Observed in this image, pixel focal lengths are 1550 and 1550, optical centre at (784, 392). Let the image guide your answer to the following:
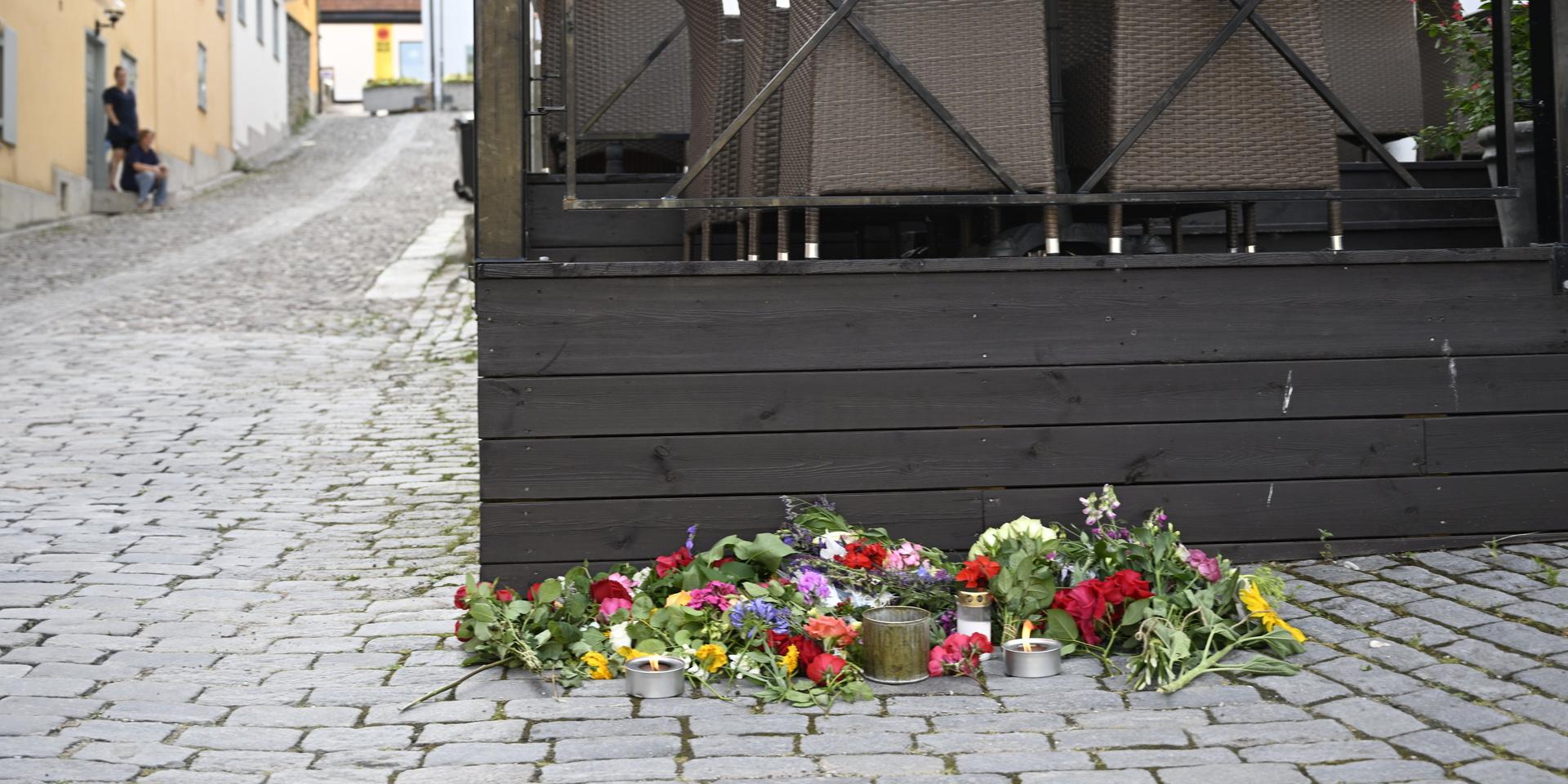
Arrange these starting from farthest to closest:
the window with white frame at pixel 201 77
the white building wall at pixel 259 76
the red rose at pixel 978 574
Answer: the white building wall at pixel 259 76 < the window with white frame at pixel 201 77 < the red rose at pixel 978 574

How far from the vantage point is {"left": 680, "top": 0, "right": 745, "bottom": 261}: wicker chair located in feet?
15.4

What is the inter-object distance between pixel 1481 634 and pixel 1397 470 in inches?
28.8

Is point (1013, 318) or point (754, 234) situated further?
point (754, 234)

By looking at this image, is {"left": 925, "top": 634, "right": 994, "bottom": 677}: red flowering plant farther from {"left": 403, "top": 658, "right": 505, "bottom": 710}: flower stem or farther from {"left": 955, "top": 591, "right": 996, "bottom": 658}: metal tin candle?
{"left": 403, "top": 658, "right": 505, "bottom": 710}: flower stem

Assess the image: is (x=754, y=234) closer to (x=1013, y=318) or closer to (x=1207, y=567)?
(x=1013, y=318)

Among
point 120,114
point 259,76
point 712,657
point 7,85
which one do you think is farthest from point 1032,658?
point 259,76

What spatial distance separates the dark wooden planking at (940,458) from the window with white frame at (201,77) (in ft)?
80.9

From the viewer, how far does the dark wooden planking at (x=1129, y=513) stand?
3.93 meters

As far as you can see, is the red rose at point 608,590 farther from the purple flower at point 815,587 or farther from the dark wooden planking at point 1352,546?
the dark wooden planking at point 1352,546

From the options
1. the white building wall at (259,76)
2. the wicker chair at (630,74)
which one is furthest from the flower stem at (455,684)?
the white building wall at (259,76)

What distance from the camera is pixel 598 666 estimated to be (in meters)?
3.47

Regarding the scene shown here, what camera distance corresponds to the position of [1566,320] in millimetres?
4238

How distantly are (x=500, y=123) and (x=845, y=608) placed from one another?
151 centimetres

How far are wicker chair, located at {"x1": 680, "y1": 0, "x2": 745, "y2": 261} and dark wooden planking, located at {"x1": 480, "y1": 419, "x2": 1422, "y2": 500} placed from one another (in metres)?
0.78
